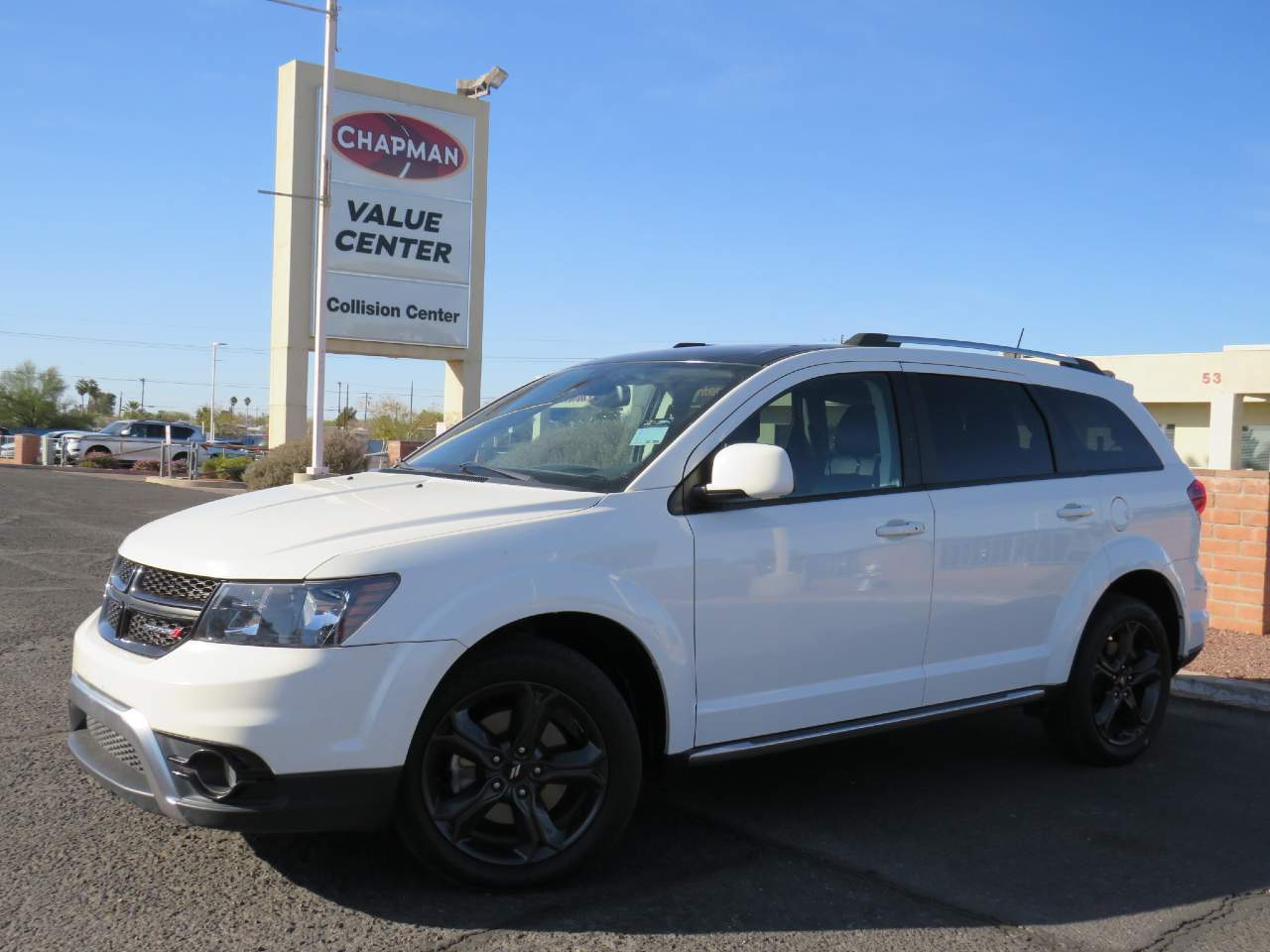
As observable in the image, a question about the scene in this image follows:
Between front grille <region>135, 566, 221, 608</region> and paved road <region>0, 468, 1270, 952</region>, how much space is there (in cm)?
94

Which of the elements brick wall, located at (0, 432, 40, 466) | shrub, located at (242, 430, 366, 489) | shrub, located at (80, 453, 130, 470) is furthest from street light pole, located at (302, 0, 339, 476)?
brick wall, located at (0, 432, 40, 466)

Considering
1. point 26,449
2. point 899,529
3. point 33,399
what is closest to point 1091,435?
point 899,529

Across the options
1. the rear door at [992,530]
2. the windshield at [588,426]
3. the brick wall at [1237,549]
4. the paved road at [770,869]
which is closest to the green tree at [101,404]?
the brick wall at [1237,549]

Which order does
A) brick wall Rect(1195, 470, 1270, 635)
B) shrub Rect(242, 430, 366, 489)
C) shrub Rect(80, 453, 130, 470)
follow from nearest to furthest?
brick wall Rect(1195, 470, 1270, 635) < shrub Rect(242, 430, 366, 489) < shrub Rect(80, 453, 130, 470)

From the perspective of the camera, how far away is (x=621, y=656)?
13.8 feet

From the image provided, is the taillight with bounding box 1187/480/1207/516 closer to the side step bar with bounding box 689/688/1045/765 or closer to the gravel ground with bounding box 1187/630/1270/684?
the side step bar with bounding box 689/688/1045/765

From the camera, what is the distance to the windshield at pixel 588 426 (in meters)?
4.46

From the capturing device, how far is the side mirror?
13.6 feet

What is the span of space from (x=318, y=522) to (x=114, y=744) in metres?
0.93

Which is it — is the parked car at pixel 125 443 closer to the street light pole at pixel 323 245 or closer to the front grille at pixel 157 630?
the street light pole at pixel 323 245

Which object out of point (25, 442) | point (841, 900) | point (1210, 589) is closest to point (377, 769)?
point (841, 900)

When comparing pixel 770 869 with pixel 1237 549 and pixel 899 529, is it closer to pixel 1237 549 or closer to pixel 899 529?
pixel 899 529

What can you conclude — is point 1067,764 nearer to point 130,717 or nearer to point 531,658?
point 531,658

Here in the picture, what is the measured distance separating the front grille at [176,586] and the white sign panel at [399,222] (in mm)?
22358
